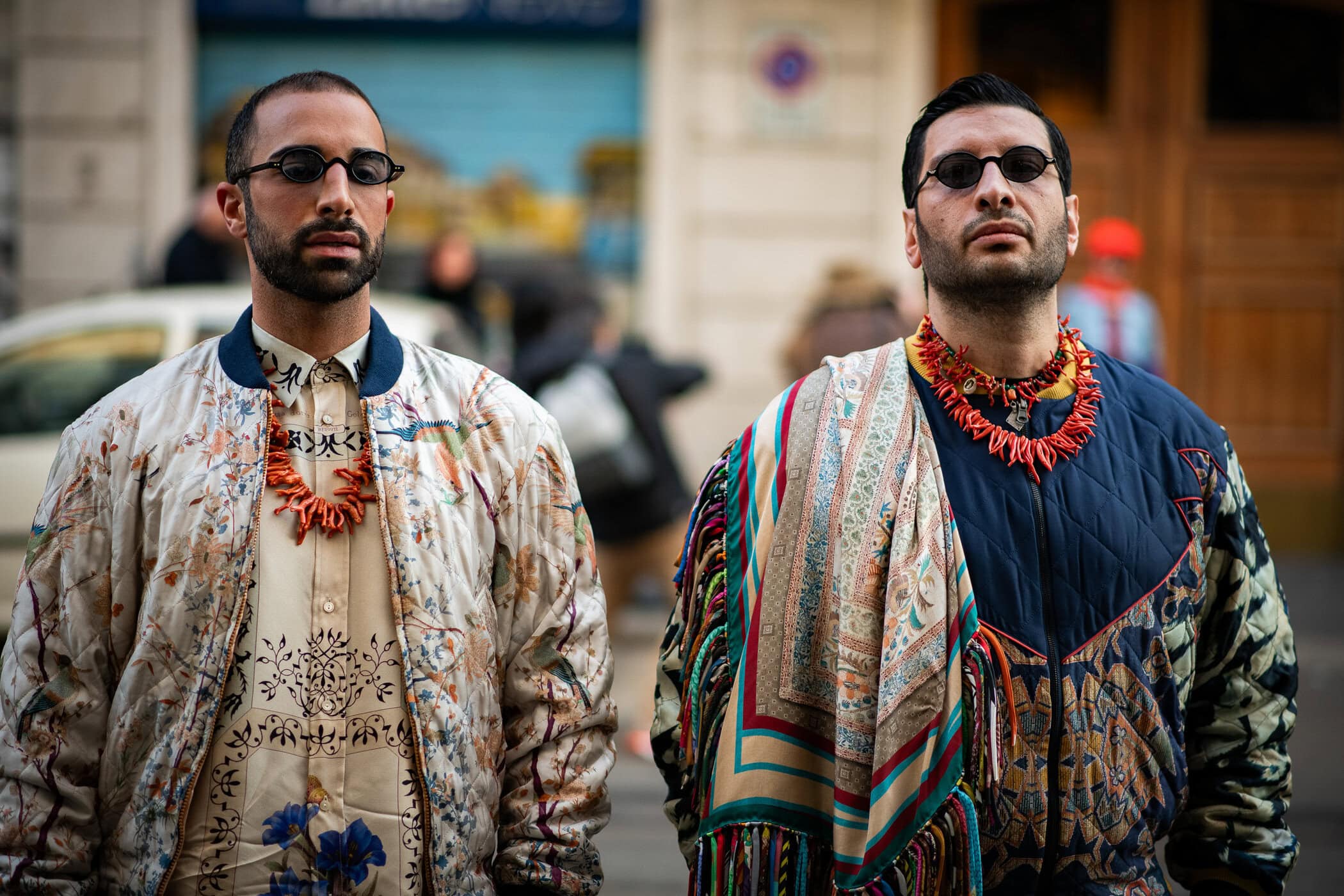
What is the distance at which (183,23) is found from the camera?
10.8m

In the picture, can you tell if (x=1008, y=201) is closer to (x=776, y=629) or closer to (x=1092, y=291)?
(x=776, y=629)

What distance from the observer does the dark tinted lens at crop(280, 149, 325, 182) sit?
7.79 ft

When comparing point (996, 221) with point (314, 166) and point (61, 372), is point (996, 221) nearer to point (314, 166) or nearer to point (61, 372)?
point (314, 166)

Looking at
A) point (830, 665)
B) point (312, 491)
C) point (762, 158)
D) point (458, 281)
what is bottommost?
point (830, 665)

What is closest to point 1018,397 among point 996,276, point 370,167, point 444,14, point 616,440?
point 996,276

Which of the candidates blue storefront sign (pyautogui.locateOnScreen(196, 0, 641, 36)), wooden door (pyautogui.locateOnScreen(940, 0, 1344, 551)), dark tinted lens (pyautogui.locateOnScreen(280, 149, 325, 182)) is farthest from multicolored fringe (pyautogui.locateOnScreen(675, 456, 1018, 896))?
wooden door (pyautogui.locateOnScreen(940, 0, 1344, 551))

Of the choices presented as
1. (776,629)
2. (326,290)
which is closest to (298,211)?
(326,290)

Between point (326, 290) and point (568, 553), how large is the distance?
0.59 metres

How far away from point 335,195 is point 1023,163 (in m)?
1.16

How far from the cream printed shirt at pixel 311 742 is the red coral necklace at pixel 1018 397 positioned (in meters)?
1.01

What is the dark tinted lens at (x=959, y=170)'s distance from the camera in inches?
99.3

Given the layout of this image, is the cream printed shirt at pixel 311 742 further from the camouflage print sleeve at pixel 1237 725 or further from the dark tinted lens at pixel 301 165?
the camouflage print sleeve at pixel 1237 725

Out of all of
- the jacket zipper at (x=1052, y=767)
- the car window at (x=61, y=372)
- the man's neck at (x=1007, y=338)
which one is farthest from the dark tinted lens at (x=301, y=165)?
the car window at (x=61, y=372)

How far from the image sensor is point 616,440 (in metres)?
6.25
